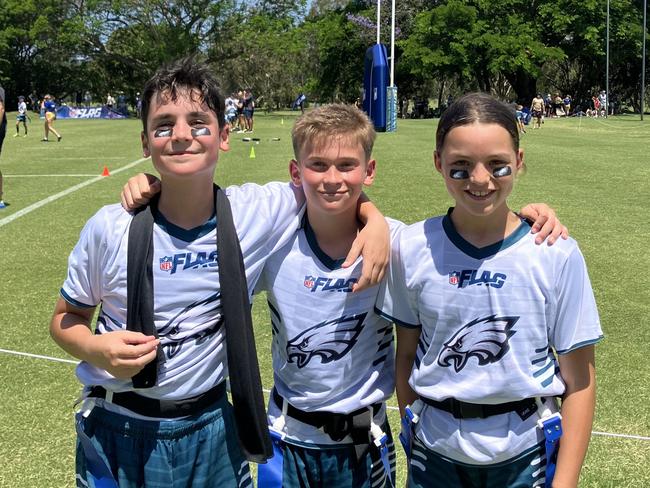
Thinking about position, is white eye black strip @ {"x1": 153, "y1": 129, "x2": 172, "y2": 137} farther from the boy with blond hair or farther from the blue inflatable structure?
the blue inflatable structure

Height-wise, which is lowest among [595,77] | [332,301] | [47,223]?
[47,223]

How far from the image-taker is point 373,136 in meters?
2.48

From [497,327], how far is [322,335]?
23.4 inches

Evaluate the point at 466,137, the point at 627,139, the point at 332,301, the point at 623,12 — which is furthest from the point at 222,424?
the point at 623,12

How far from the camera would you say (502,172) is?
2.06 m

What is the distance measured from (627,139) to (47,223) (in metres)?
22.5

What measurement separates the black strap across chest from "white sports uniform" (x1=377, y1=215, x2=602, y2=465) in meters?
0.54

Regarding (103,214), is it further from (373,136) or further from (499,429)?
(499,429)

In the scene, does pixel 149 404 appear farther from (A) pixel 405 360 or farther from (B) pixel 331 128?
(B) pixel 331 128

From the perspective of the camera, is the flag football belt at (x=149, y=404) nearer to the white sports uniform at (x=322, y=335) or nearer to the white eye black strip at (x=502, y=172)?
the white sports uniform at (x=322, y=335)

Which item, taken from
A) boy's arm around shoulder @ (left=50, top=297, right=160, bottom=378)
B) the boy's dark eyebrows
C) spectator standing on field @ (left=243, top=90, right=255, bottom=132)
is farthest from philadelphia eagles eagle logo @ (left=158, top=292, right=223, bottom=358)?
spectator standing on field @ (left=243, top=90, right=255, bottom=132)

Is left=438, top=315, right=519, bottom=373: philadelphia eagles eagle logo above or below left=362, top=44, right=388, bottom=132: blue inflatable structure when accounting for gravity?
below

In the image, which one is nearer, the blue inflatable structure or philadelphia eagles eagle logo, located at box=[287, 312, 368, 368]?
philadelphia eagles eagle logo, located at box=[287, 312, 368, 368]

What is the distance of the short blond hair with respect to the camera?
2350 millimetres
